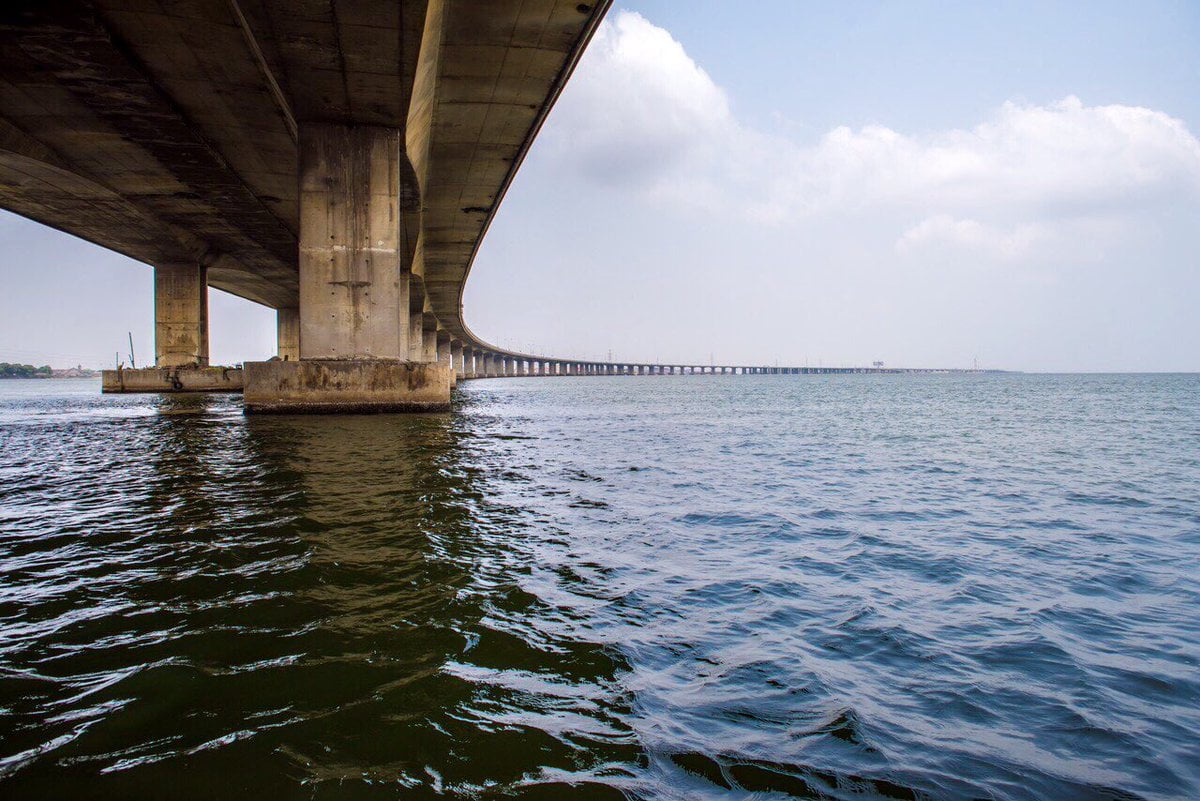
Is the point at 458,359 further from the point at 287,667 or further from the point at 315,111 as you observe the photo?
the point at 287,667

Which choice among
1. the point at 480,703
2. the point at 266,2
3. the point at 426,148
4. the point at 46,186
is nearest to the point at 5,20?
the point at 266,2

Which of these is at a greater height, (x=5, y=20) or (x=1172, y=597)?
(x=5, y=20)

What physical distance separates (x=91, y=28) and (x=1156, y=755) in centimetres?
2087

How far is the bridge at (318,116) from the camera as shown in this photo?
15.3m

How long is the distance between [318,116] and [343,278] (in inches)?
166

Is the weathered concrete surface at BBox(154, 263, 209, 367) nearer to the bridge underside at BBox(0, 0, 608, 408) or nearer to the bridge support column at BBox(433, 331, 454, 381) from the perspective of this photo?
the bridge underside at BBox(0, 0, 608, 408)

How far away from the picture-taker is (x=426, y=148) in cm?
2361

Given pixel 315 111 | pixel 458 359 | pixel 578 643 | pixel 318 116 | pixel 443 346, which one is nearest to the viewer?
pixel 578 643

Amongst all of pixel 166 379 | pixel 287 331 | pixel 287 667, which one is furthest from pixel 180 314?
pixel 287 667

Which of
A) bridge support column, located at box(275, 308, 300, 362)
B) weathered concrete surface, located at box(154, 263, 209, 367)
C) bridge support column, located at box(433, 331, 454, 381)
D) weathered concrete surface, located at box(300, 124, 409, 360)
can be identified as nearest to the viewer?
weathered concrete surface, located at box(300, 124, 409, 360)

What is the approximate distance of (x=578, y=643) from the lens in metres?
3.68

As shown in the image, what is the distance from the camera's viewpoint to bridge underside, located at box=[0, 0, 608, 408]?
1523 centimetres

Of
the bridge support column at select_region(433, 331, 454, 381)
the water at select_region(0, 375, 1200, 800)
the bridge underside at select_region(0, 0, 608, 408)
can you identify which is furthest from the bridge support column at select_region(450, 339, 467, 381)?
the water at select_region(0, 375, 1200, 800)

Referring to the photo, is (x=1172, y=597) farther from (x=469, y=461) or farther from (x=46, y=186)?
(x=46, y=186)
